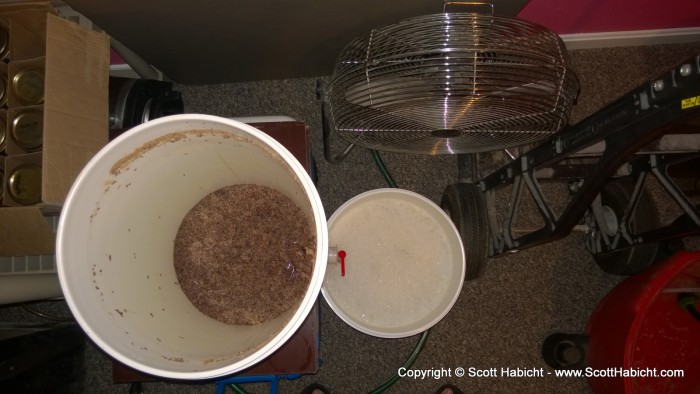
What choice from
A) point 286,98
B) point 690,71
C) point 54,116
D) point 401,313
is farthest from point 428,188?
point 54,116

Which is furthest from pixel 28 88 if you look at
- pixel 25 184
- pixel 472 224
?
pixel 472 224

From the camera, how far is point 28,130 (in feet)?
2.88

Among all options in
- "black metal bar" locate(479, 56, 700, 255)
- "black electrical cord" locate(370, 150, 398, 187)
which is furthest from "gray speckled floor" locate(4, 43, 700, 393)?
"black metal bar" locate(479, 56, 700, 255)

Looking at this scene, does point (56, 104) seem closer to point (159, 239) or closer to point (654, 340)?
point (159, 239)

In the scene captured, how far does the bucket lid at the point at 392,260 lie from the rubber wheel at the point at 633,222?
46 cm

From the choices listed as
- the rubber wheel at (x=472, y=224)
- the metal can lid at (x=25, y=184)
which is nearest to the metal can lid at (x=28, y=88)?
the metal can lid at (x=25, y=184)

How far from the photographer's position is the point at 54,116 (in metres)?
0.79

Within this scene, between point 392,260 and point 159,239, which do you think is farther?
point 392,260

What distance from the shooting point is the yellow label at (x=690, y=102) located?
50 centimetres

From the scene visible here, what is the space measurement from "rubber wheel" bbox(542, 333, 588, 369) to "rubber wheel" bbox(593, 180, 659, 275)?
0.79 feet

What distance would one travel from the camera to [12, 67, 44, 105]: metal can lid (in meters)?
0.87

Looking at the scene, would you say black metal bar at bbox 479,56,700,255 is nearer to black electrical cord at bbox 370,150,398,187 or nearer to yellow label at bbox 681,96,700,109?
yellow label at bbox 681,96,700,109

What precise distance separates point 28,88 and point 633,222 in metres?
1.56

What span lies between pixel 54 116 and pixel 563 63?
936 millimetres
